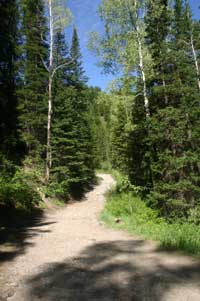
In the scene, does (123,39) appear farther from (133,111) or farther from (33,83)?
(33,83)

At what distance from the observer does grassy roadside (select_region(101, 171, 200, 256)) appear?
7.41m

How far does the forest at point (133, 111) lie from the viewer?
42.0 ft

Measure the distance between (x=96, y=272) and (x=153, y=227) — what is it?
4.97m

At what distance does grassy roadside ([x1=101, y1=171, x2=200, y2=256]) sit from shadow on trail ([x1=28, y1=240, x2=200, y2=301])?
0.87m

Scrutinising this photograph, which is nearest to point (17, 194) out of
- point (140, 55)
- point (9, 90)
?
point (140, 55)

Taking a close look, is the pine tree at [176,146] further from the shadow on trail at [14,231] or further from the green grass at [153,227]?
the shadow on trail at [14,231]

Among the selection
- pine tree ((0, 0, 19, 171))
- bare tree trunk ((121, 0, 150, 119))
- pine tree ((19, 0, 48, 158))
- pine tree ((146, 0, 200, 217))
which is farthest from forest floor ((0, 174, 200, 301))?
pine tree ((19, 0, 48, 158))

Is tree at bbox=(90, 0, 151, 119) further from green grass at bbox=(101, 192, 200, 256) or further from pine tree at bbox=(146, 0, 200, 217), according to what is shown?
green grass at bbox=(101, 192, 200, 256)

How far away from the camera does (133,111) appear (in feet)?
56.7

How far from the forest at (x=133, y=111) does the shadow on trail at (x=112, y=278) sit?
5.10 ft

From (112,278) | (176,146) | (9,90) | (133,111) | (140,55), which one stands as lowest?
(112,278)

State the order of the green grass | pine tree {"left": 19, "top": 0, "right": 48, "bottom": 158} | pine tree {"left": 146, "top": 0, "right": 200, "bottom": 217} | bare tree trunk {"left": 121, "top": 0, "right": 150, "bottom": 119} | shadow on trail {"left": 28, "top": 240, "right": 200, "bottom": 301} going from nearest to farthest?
shadow on trail {"left": 28, "top": 240, "right": 200, "bottom": 301}, the green grass, pine tree {"left": 146, "top": 0, "right": 200, "bottom": 217}, bare tree trunk {"left": 121, "top": 0, "right": 150, "bottom": 119}, pine tree {"left": 19, "top": 0, "right": 48, "bottom": 158}

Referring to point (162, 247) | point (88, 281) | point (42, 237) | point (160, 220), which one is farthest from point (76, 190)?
point (88, 281)

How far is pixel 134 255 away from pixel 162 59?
10.6 meters
